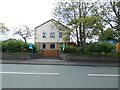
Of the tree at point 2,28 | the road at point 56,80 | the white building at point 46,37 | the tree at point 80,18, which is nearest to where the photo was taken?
the road at point 56,80

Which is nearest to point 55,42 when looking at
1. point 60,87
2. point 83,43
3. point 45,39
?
point 45,39

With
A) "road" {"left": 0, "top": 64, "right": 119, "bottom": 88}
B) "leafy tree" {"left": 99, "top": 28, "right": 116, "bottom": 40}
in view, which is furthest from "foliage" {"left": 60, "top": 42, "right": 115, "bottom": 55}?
"road" {"left": 0, "top": 64, "right": 119, "bottom": 88}

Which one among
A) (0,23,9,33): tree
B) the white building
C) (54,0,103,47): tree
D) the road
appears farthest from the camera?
the white building

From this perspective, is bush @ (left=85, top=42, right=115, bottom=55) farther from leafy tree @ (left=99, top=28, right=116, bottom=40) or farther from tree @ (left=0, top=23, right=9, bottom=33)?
tree @ (left=0, top=23, right=9, bottom=33)

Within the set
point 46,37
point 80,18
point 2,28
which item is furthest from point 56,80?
point 46,37

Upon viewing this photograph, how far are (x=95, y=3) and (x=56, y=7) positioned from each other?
4.82 meters

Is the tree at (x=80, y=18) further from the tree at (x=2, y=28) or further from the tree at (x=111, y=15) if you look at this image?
the tree at (x=2, y=28)

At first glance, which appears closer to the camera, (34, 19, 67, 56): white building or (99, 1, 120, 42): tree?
(99, 1, 120, 42): tree

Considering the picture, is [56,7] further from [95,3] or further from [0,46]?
[0,46]

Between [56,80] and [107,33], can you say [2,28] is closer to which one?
[107,33]

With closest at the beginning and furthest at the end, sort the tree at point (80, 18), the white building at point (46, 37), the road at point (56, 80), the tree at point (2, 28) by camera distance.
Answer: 1. the road at point (56, 80)
2. the tree at point (80, 18)
3. the tree at point (2, 28)
4. the white building at point (46, 37)

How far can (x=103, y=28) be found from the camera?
2500 centimetres

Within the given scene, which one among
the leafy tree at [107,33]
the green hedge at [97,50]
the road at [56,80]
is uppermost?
the leafy tree at [107,33]

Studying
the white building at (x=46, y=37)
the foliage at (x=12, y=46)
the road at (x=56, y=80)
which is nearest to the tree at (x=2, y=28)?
the white building at (x=46, y=37)
